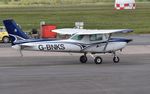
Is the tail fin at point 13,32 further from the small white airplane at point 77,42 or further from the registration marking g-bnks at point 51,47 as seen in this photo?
the registration marking g-bnks at point 51,47

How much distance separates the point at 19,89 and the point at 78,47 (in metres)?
9.55

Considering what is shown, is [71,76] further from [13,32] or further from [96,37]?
[13,32]

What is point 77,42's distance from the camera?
95.5 ft

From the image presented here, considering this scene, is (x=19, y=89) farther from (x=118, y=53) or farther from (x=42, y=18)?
(x=42, y=18)

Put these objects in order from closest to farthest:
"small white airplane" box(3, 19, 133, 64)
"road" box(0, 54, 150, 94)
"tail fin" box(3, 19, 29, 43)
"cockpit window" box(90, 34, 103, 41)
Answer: "road" box(0, 54, 150, 94) < "small white airplane" box(3, 19, 133, 64) < "tail fin" box(3, 19, 29, 43) < "cockpit window" box(90, 34, 103, 41)

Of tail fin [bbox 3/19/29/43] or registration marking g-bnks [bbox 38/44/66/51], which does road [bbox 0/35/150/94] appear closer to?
registration marking g-bnks [bbox 38/44/66/51]

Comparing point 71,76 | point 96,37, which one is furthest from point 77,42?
point 71,76

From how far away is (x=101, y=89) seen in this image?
19844 millimetres

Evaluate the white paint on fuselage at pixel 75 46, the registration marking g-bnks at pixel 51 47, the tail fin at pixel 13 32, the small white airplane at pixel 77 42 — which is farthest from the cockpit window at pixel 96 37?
the tail fin at pixel 13 32

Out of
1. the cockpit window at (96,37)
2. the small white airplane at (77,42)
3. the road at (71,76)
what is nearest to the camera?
the road at (71,76)

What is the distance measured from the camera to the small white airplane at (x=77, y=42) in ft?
92.3

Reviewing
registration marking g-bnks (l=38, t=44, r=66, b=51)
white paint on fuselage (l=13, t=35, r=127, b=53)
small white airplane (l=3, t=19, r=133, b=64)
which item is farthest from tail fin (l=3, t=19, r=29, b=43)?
registration marking g-bnks (l=38, t=44, r=66, b=51)

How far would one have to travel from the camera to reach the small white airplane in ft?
92.3

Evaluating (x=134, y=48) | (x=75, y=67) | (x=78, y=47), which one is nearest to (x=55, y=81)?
(x=75, y=67)
